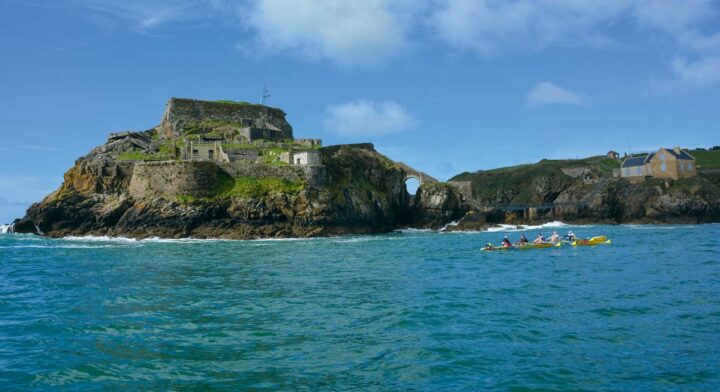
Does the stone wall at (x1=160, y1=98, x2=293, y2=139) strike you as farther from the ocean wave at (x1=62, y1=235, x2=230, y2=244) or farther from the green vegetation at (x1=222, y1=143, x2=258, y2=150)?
the ocean wave at (x1=62, y1=235, x2=230, y2=244)

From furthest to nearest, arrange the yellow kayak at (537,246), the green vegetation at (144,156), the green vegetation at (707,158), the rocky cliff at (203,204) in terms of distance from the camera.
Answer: the green vegetation at (707,158) < the green vegetation at (144,156) < the rocky cliff at (203,204) < the yellow kayak at (537,246)

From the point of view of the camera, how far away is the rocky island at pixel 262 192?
6481cm

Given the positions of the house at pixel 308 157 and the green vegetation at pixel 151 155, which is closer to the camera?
the house at pixel 308 157

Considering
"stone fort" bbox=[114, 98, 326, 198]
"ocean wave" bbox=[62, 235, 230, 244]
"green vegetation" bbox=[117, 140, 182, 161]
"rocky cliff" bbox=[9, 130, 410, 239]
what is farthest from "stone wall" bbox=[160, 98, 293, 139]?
"ocean wave" bbox=[62, 235, 230, 244]

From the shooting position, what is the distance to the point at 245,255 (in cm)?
4188

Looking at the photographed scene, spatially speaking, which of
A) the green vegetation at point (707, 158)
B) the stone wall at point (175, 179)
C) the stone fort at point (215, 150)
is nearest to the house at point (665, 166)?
the green vegetation at point (707, 158)

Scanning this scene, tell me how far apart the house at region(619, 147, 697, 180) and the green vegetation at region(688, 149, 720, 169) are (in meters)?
16.5

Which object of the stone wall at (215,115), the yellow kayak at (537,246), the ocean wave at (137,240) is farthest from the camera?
the stone wall at (215,115)

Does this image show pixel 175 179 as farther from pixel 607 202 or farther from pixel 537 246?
pixel 607 202

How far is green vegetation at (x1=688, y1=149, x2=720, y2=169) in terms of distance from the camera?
4544 inches

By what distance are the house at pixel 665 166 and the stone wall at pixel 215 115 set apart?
55495 mm

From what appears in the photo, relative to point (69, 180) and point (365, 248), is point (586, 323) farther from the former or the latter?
point (69, 180)

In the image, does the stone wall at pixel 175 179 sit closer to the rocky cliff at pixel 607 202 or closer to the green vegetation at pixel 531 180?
the rocky cliff at pixel 607 202

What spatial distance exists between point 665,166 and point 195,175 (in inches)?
2798
